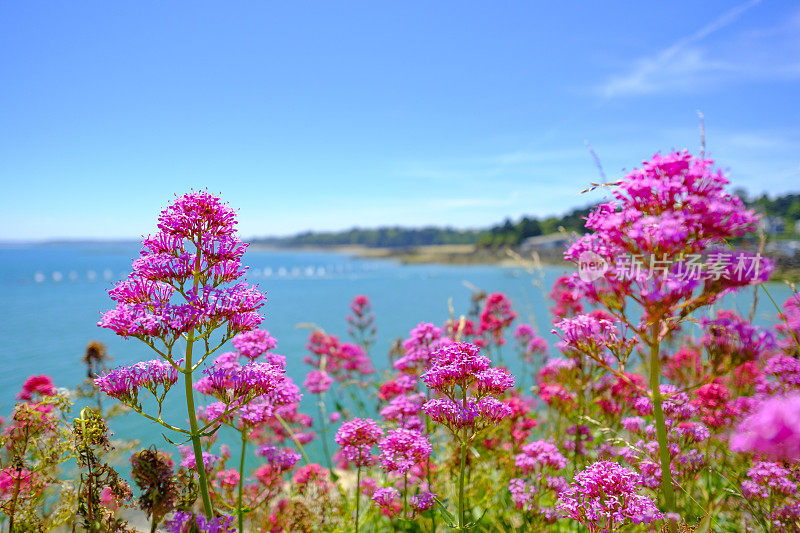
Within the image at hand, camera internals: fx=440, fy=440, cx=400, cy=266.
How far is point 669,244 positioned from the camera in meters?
2.02

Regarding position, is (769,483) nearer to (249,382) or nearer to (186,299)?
(249,382)

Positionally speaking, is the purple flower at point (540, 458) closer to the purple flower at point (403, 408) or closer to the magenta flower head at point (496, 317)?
the purple flower at point (403, 408)

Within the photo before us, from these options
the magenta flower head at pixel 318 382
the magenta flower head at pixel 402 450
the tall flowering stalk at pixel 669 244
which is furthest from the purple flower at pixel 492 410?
the magenta flower head at pixel 318 382

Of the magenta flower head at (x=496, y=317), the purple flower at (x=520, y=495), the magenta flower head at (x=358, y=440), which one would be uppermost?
the magenta flower head at (x=496, y=317)

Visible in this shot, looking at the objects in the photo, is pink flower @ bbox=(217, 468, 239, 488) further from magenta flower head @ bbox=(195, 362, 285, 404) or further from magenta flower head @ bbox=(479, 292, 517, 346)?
magenta flower head @ bbox=(479, 292, 517, 346)

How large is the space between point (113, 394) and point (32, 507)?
829mm

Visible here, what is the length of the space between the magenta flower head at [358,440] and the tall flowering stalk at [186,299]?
3.49 ft

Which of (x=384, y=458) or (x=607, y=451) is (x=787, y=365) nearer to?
(x=607, y=451)

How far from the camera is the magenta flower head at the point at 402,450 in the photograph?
2.94 m

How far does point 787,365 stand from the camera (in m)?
3.08

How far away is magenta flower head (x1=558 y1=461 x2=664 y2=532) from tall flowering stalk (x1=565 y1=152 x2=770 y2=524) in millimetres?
252

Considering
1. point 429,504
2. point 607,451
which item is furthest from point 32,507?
point 607,451

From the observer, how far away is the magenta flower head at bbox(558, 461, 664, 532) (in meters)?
2.34

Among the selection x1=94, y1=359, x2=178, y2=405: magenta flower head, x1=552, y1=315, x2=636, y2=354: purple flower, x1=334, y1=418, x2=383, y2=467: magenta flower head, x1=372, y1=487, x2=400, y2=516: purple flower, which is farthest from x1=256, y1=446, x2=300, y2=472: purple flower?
x1=552, y1=315, x2=636, y2=354: purple flower
